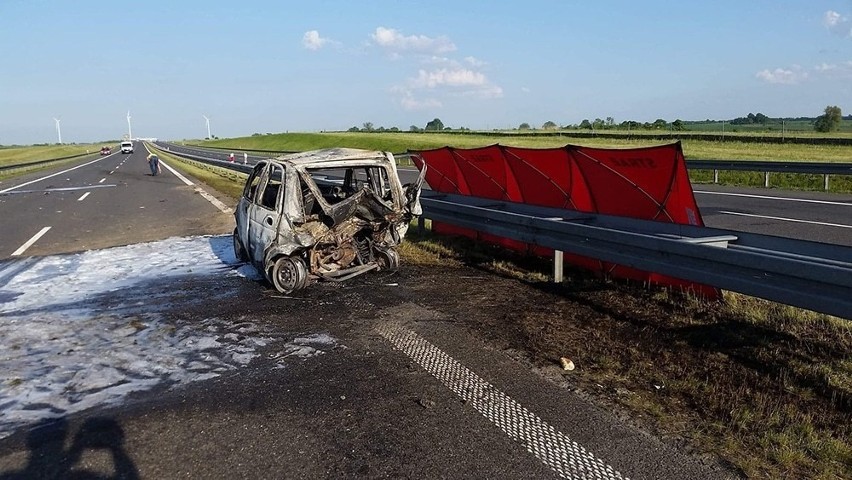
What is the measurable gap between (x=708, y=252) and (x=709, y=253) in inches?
0.6

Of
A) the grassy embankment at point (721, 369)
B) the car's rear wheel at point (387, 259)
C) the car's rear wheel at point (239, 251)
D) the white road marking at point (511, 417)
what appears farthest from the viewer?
the car's rear wheel at point (239, 251)

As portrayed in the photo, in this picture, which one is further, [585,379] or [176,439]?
[585,379]

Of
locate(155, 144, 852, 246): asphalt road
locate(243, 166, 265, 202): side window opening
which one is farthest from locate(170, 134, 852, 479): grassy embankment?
locate(155, 144, 852, 246): asphalt road

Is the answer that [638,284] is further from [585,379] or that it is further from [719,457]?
[719,457]

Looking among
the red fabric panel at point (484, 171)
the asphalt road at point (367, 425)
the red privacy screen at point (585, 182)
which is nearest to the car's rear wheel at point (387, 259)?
the red privacy screen at point (585, 182)

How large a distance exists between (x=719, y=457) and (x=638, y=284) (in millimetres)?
3905

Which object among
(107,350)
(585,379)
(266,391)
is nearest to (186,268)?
(107,350)

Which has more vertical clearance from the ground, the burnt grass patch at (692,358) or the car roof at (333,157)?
the car roof at (333,157)

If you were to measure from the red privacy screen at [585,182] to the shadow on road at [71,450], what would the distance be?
5.32 metres

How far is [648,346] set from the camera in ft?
17.5

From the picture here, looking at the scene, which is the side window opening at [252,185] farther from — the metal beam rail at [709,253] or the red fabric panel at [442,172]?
the red fabric panel at [442,172]

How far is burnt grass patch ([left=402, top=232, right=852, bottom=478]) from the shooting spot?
3.67 m

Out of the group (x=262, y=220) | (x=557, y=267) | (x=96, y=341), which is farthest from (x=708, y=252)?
(x=96, y=341)

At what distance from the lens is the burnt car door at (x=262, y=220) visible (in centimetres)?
774
